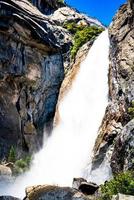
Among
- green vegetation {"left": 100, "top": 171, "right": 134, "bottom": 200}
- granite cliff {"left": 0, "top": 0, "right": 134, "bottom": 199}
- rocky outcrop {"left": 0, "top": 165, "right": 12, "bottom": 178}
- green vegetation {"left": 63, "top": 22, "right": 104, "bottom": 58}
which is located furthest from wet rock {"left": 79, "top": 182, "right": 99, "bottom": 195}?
green vegetation {"left": 63, "top": 22, "right": 104, "bottom": 58}

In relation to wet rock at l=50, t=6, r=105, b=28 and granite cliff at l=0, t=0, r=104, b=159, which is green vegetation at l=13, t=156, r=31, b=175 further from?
wet rock at l=50, t=6, r=105, b=28

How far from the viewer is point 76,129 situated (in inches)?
1495

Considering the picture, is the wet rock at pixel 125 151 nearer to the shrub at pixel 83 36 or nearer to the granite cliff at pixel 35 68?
the granite cliff at pixel 35 68

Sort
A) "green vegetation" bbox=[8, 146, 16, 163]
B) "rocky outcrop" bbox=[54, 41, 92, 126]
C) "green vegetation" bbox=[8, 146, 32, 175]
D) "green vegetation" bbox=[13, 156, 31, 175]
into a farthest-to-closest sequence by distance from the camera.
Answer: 1. "rocky outcrop" bbox=[54, 41, 92, 126]
2. "green vegetation" bbox=[8, 146, 16, 163]
3. "green vegetation" bbox=[8, 146, 32, 175]
4. "green vegetation" bbox=[13, 156, 31, 175]

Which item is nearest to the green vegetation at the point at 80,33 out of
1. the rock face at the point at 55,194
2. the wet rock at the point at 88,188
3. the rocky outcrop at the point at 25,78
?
the rocky outcrop at the point at 25,78

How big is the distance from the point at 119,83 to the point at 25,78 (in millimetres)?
11556

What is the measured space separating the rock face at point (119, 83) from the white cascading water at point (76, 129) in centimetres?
242

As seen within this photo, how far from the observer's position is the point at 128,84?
97.5 feet

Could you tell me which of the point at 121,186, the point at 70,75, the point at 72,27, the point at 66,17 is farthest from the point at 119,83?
the point at 66,17

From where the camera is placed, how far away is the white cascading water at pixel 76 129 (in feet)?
109

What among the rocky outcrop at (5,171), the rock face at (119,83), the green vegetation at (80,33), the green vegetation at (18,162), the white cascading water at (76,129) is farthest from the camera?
the green vegetation at (80,33)

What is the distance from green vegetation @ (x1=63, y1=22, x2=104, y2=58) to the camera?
45.9 metres

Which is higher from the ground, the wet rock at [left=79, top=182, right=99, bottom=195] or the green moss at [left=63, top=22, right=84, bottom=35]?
the green moss at [left=63, top=22, right=84, bottom=35]

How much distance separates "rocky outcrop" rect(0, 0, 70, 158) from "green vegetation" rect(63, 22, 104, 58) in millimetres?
3478
